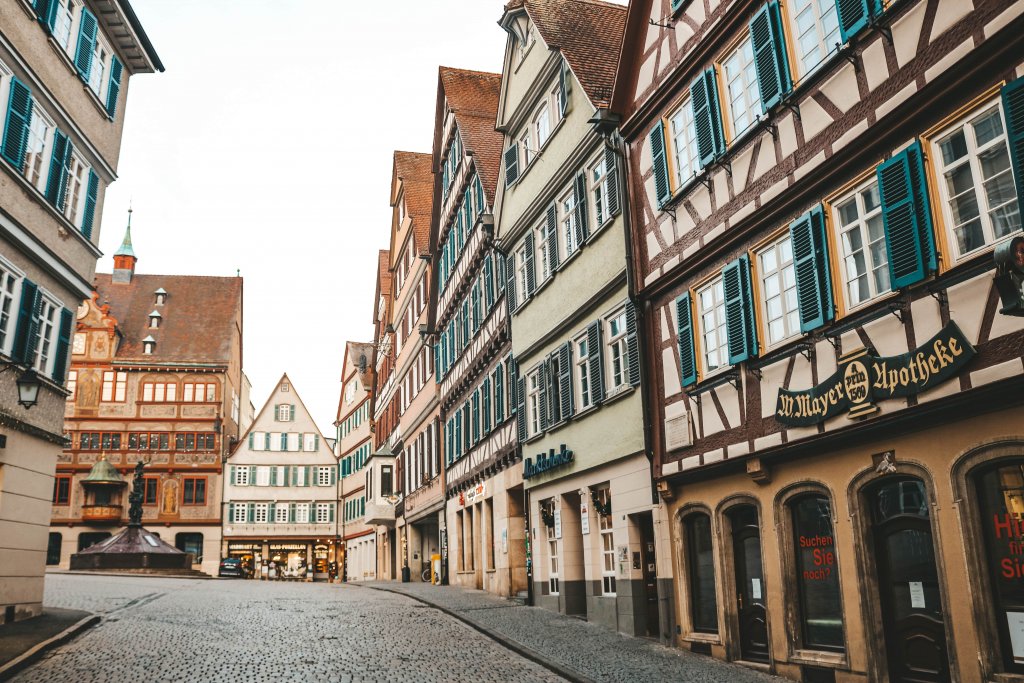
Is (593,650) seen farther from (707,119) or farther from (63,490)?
(63,490)

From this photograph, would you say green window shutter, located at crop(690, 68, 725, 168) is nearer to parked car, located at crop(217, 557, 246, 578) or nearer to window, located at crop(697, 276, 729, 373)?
window, located at crop(697, 276, 729, 373)

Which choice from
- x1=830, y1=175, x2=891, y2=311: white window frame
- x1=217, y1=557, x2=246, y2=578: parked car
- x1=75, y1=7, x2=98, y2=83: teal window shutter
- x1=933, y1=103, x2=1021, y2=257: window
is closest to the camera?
x1=933, y1=103, x2=1021, y2=257: window

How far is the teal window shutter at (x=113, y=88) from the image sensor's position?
19.5 meters

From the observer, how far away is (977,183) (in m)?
9.10

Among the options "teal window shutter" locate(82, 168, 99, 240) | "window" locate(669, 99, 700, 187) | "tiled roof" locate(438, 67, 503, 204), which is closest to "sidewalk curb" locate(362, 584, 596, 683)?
"window" locate(669, 99, 700, 187)

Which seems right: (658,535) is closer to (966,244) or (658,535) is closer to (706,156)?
(706,156)

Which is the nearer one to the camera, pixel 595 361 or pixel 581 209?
pixel 595 361

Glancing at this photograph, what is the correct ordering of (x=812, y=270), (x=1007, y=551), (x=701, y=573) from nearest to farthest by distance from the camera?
(x=1007, y=551)
(x=812, y=270)
(x=701, y=573)

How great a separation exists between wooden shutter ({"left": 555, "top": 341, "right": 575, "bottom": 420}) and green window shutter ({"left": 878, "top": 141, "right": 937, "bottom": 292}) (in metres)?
9.70

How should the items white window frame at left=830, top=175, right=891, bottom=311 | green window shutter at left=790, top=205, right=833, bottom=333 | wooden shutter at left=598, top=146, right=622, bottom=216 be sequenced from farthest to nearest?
wooden shutter at left=598, top=146, right=622, bottom=216 < green window shutter at left=790, top=205, right=833, bottom=333 < white window frame at left=830, top=175, right=891, bottom=311

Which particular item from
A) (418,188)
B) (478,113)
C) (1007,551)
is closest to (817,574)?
(1007,551)

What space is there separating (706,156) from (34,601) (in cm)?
1348

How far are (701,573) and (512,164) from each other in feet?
39.7

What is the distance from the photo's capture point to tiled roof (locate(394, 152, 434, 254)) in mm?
38656
